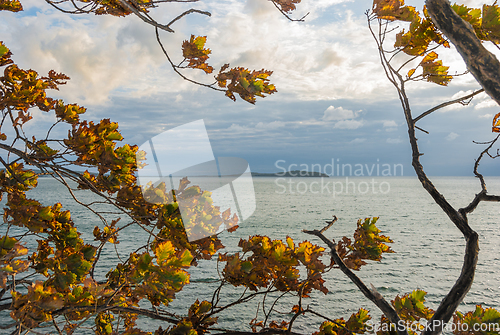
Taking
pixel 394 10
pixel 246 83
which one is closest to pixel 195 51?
pixel 246 83

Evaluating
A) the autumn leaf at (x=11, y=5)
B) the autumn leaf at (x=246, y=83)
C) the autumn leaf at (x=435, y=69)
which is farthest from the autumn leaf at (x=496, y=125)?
the autumn leaf at (x=11, y=5)

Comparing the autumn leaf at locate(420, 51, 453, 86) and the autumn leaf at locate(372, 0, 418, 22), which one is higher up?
the autumn leaf at locate(372, 0, 418, 22)

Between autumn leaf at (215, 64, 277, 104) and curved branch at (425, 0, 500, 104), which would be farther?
autumn leaf at (215, 64, 277, 104)

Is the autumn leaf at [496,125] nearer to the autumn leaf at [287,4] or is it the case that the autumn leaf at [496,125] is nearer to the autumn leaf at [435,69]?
the autumn leaf at [435,69]

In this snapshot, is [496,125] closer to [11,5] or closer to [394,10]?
[394,10]

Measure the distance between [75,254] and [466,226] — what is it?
2.34 meters

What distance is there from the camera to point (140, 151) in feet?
6.16

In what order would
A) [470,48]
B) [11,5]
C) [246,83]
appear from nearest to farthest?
[470,48] → [246,83] → [11,5]

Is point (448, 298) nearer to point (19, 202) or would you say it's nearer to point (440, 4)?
point (440, 4)

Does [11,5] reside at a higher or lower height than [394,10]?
higher

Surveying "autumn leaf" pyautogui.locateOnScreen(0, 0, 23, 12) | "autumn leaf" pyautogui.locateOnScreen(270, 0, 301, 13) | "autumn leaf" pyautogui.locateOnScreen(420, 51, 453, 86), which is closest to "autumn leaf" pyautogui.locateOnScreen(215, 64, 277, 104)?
"autumn leaf" pyautogui.locateOnScreen(270, 0, 301, 13)

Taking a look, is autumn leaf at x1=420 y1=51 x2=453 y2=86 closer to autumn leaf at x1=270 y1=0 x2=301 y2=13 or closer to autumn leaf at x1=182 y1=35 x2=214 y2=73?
autumn leaf at x1=270 y1=0 x2=301 y2=13

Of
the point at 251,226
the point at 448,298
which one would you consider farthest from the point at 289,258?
the point at 251,226

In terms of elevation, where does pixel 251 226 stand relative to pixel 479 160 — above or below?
below
